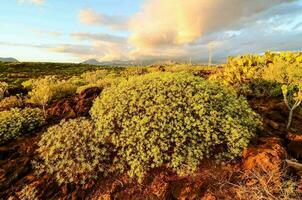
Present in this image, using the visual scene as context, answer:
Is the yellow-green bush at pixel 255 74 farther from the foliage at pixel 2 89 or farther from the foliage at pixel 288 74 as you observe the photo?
the foliage at pixel 2 89

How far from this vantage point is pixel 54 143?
18.5 feet

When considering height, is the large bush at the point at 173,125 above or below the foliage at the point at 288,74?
below

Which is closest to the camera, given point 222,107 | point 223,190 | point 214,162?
point 223,190

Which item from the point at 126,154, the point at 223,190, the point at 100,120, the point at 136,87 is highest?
the point at 136,87

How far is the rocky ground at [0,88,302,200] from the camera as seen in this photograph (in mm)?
4496

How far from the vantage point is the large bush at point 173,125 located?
16.3ft

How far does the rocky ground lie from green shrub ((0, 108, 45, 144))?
3.16 feet

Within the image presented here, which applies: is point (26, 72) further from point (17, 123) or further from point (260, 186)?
point (260, 186)

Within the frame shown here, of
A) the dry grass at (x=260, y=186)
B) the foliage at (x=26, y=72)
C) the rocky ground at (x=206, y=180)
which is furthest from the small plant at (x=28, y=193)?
the foliage at (x=26, y=72)

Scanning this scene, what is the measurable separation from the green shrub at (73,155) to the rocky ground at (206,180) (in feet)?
0.55

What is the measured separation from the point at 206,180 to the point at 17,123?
4.63m

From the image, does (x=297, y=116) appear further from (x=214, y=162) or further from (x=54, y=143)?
(x=54, y=143)

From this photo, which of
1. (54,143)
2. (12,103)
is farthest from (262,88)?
(12,103)

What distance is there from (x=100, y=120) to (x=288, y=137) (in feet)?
11.7
